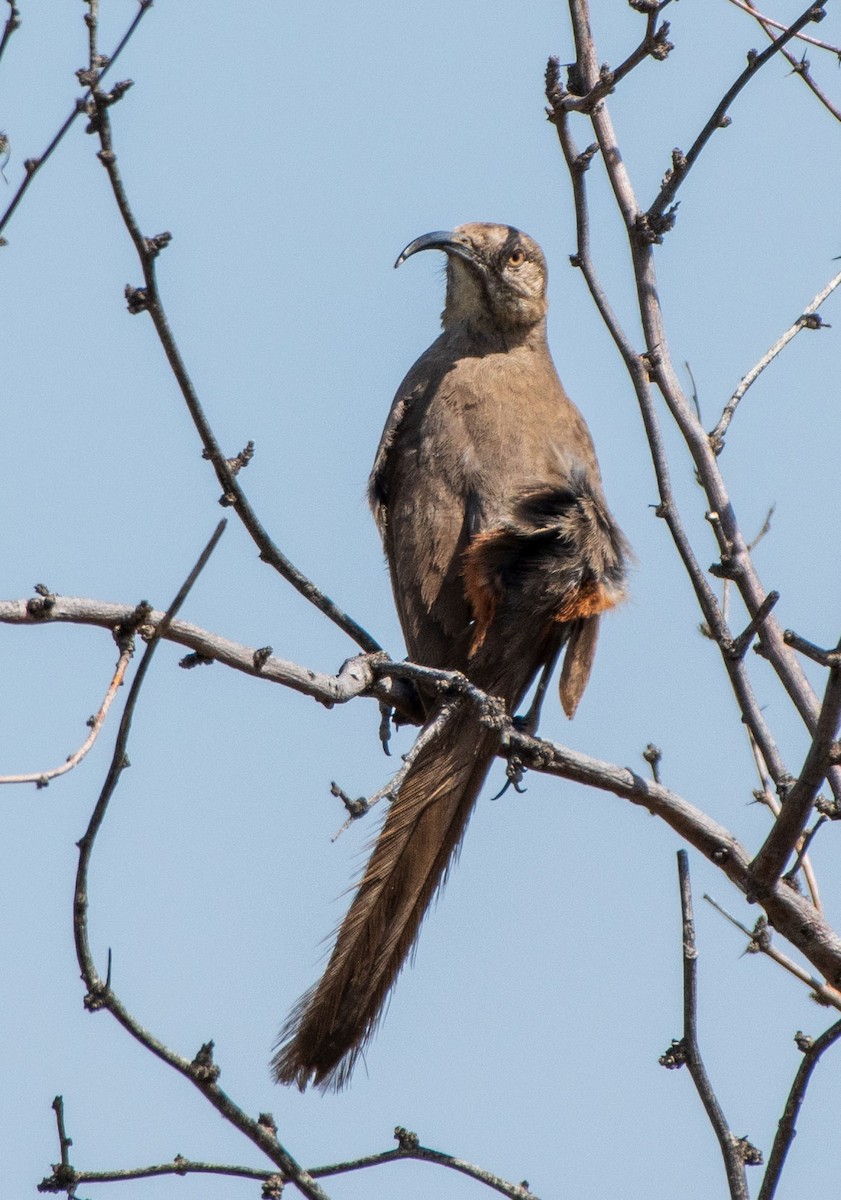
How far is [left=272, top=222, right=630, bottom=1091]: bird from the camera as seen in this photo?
16.9 ft

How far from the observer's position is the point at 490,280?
644 cm

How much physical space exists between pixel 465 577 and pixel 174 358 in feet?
7.63

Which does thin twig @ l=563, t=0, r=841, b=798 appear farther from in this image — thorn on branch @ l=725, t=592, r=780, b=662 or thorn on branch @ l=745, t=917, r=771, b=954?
thorn on branch @ l=745, t=917, r=771, b=954

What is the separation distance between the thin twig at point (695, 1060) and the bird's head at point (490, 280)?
3224 mm

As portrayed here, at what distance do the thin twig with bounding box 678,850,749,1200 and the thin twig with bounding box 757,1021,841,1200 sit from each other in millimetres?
136

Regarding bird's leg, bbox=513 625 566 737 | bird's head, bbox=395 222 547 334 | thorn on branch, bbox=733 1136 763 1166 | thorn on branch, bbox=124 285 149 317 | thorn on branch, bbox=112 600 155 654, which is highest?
bird's head, bbox=395 222 547 334

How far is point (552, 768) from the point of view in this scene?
4.54m

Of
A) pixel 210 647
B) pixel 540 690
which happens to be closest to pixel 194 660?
pixel 210 647

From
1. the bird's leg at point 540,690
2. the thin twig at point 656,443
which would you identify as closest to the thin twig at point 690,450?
the thin twig at point 656,443

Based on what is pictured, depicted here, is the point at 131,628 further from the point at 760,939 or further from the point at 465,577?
the point at 465,577

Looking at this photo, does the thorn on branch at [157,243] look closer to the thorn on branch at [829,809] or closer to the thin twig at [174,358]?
the thin twig at [174,358]

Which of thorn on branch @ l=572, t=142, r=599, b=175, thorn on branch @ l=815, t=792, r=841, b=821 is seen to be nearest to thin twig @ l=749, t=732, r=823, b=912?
thorn on branch @ l=815, t=792, r=841, b=821

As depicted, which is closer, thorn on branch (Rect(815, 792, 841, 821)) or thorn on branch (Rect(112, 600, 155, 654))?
thorn on branch (Rect(112, 600, 155, 654))

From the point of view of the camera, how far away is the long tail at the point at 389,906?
15.4 ft
